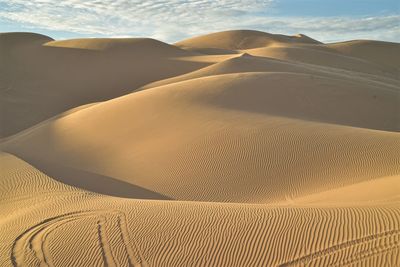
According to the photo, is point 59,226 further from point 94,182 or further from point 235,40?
point 235,40

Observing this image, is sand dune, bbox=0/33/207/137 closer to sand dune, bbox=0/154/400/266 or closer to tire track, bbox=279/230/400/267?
sand dune, bbox=0/154/400/266

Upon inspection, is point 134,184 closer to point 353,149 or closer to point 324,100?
point 353,149

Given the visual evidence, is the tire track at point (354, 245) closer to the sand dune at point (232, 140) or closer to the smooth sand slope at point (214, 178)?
the smooth sand slope at point (214, 178)

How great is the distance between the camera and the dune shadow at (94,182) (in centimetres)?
Result: 943

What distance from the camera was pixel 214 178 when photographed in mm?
9672

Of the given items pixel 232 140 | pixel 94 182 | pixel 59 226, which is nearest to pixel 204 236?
pixel 59 226

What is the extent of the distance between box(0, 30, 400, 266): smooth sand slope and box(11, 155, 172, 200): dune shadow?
0.14ft

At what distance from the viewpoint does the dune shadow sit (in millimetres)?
9427

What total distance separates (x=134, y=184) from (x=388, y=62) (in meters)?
48.7

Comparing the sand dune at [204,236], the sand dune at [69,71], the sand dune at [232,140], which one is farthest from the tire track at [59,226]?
the sand dune at [69,71]

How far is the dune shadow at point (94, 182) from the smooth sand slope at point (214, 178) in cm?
4

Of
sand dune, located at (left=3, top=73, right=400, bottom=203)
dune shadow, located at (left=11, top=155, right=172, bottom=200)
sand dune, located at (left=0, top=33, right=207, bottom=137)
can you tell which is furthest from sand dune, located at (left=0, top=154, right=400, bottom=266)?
sand dune, located at (left=0, top=33, right=207, bottom=137)

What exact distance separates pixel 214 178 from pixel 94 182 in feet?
8.80

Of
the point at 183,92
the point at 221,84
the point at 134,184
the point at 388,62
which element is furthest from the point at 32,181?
the point at 388,62
